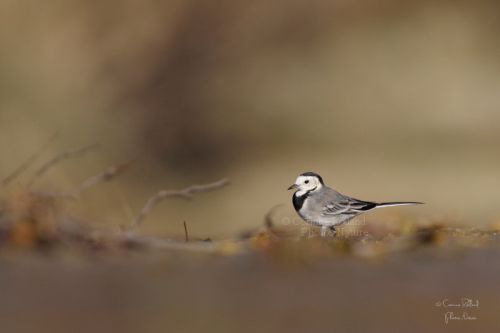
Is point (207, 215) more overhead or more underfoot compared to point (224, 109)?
more underfoot

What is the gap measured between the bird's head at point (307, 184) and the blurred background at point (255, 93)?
8.02 feet

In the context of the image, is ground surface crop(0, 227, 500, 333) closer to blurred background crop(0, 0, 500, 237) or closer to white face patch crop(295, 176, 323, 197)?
white face patch crop(295, 176, 323, 197)

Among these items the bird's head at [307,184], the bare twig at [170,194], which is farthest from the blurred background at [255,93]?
the bare twig at [170,194]

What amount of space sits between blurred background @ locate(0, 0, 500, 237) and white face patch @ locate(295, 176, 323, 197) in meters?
2.45

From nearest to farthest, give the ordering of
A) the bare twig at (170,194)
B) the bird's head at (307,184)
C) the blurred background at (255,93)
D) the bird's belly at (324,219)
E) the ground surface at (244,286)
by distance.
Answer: the ground surface at (244,286), the bare twig at (170,194), the bird's belly at (324,219), the bird's head at (307,184), the blurred background at (255,93)

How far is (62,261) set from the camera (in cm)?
243

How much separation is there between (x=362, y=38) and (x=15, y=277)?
4.25 m

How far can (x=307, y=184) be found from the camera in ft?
10.9

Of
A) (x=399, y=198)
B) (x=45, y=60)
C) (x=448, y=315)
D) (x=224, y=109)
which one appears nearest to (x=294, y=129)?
(x=224, y=109)

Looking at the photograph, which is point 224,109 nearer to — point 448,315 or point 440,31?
point 440,31

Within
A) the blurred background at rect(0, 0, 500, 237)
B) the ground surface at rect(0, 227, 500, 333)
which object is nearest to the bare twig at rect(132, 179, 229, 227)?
the ground surface at rect(0, 227, 500, 333)

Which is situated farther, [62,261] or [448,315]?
[62,261]

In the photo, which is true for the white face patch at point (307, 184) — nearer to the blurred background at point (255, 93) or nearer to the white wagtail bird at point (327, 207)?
the white wagtail bird at point (327, 207)

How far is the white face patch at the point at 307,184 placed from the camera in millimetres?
3314
